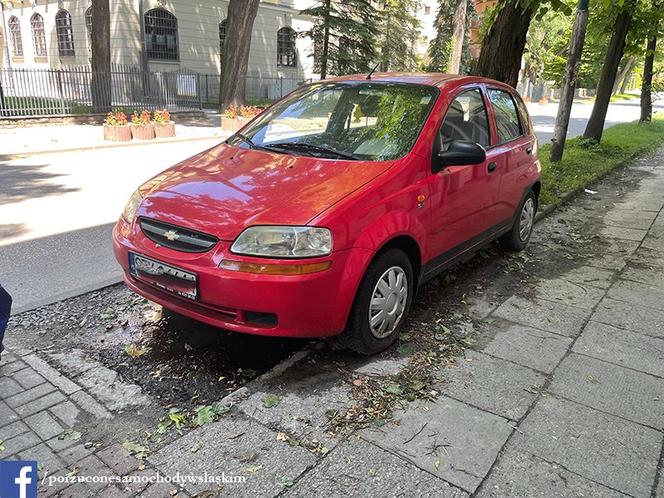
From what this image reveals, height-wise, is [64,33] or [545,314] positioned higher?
[64,33]

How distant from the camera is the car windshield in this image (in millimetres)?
3949

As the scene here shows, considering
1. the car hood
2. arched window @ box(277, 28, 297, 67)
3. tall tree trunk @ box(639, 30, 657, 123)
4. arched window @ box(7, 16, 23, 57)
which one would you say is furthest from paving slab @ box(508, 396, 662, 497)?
arched window @ box(7, 16, 23, 57)

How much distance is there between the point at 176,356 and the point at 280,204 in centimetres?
129

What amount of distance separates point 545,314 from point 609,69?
11965mm

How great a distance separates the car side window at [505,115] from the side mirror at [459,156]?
128cm

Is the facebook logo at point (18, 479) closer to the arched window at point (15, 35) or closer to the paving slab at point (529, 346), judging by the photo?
the paving slab at point (529, 346)

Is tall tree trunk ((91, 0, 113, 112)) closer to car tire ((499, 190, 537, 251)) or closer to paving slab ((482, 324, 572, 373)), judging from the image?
car tire ((499, 190, 537, 251))

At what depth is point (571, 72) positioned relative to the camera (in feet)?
34.7

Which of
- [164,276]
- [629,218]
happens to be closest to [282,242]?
[164,276]

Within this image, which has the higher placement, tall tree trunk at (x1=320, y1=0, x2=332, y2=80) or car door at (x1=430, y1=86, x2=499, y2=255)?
tall tree trunk at (x1=320, y1=0, x2=332, y2=80)

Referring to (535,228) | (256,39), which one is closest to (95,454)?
(535,228)

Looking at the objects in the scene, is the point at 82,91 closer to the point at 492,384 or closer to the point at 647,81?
the point at 492,384

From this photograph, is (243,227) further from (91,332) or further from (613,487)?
(613,487)

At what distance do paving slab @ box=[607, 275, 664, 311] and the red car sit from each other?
1381 mm
